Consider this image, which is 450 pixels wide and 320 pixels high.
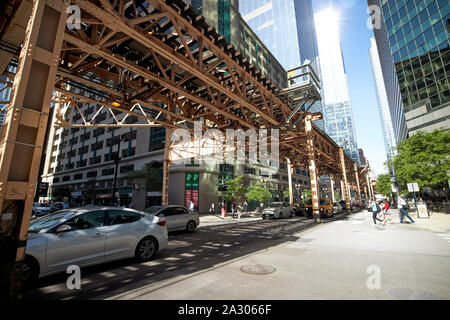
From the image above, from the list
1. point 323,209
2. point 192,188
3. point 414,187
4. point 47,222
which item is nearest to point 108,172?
point 192,188

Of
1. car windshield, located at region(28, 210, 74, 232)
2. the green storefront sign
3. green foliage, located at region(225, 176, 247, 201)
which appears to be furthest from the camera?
the green storefront sign

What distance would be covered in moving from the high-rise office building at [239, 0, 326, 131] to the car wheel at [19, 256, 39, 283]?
94.9 meters

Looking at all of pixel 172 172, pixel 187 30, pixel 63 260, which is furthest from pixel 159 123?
pixel 172 172

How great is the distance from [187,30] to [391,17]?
5642 cm

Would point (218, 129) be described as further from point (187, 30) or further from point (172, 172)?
point (172, 172)

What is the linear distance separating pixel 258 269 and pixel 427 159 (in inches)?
1062

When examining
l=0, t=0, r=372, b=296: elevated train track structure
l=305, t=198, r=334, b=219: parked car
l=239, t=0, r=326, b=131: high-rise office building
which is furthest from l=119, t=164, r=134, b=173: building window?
l=239, t=0, r=326, b=131: high-rise office building

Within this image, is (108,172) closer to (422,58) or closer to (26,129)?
(26,129)

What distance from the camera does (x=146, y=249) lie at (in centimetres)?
598

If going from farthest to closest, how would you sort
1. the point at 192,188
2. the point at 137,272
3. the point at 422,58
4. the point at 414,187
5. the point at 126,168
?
the point at 126,168 < the point at 422,58 < the point at 192,188 < the point at 414,187 < the point at 137,272

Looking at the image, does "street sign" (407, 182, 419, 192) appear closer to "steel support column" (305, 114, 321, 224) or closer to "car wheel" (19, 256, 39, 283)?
"steel support column" (305, 114, 321, 224)

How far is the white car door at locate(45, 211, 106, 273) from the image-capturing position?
4.41 meters

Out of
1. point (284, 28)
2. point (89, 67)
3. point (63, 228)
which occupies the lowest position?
point (63, 228)

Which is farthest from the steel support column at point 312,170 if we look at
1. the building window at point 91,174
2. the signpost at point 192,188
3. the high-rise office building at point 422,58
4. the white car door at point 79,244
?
the building window at point 91,174
